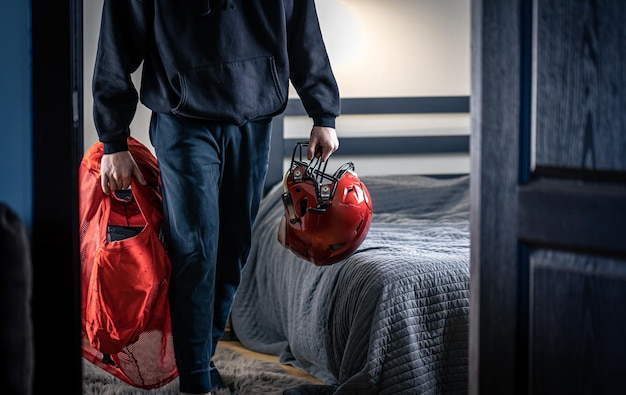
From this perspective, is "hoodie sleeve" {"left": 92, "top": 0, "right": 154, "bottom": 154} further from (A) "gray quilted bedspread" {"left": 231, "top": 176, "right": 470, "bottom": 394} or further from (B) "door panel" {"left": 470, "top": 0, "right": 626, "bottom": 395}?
(B) "door panel" {"left": 470, "top": 0, "right": 626, "bottom": 395}

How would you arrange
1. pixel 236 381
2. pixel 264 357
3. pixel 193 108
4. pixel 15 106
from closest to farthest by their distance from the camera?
pixel 15 106
pixel 193 108
pixel 236 381
pixel 264 357

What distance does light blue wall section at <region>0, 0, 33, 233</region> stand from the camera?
1.36 metres

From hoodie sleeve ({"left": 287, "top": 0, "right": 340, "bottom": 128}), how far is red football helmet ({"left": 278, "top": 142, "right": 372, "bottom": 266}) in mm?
166

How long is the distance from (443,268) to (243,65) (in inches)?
29.3

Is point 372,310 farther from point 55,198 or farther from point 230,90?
point 55,198

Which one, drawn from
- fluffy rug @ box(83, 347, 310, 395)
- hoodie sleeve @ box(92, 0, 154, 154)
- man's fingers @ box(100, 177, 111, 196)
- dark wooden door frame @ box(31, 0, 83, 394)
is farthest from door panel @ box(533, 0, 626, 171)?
fluffy rug @ box(83, 347, 310, 395)

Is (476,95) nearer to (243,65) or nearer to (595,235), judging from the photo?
(595,235)

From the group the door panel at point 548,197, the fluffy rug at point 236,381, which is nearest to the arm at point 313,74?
the fluffy rug at point 236,381

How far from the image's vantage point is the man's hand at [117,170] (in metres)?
2.14

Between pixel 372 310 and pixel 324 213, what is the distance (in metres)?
0.27

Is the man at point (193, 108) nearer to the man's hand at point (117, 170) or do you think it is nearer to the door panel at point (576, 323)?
the man's hand at point (117, 170)

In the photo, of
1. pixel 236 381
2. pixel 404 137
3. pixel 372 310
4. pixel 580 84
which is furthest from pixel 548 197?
pixel 404 137

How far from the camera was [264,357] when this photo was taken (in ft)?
9.77

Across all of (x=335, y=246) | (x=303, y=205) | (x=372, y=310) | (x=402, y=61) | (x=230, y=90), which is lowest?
(x=372, y=310)
